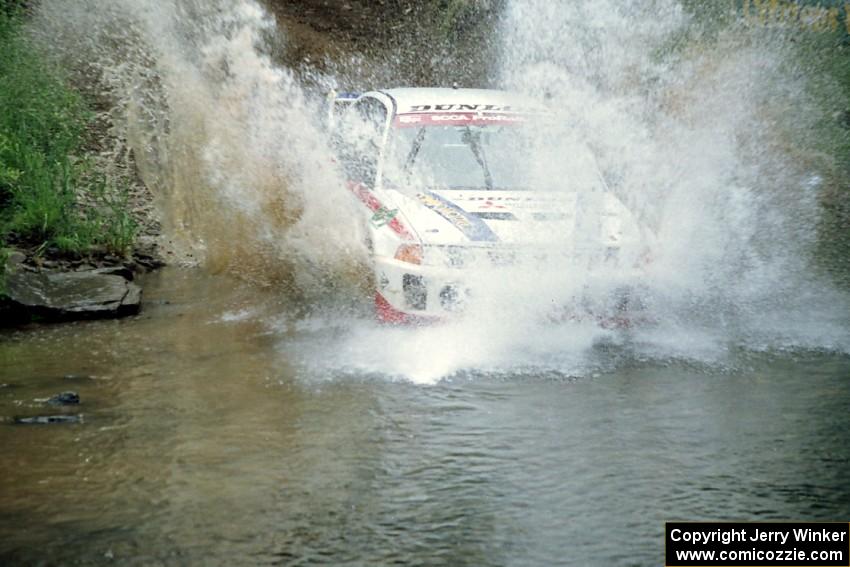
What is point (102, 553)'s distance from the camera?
A: 439 cm

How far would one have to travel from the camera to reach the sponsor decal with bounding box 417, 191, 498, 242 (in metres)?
7.93

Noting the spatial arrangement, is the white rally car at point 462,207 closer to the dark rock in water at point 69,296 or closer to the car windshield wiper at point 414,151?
the car windshield wiper at point 414,151

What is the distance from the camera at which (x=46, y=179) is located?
10391mm

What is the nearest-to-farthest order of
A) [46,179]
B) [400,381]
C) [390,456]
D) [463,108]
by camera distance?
[390,456] < [400,381] < [463,108] < [46,179]

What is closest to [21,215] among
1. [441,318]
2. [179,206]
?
[179,206]

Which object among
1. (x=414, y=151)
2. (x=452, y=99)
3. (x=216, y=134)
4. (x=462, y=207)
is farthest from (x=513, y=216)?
(x=216, y=134)

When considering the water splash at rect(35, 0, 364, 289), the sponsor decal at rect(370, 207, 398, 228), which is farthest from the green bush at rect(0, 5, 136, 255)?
the sponsor decal at rect(370, 207, 398, 228)

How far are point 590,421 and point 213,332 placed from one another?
3.27 meters

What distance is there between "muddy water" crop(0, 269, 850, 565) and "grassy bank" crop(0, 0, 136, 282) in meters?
2.42

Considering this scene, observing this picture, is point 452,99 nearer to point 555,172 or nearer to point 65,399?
point 555,172

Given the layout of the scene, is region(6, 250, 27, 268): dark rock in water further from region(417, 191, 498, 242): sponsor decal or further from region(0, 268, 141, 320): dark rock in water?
region(417, 191, 498, 242): sponsor decal

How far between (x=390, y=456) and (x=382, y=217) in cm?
307

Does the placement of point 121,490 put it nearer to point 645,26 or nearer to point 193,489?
point 193,489

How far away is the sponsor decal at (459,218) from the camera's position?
26.0 feet
